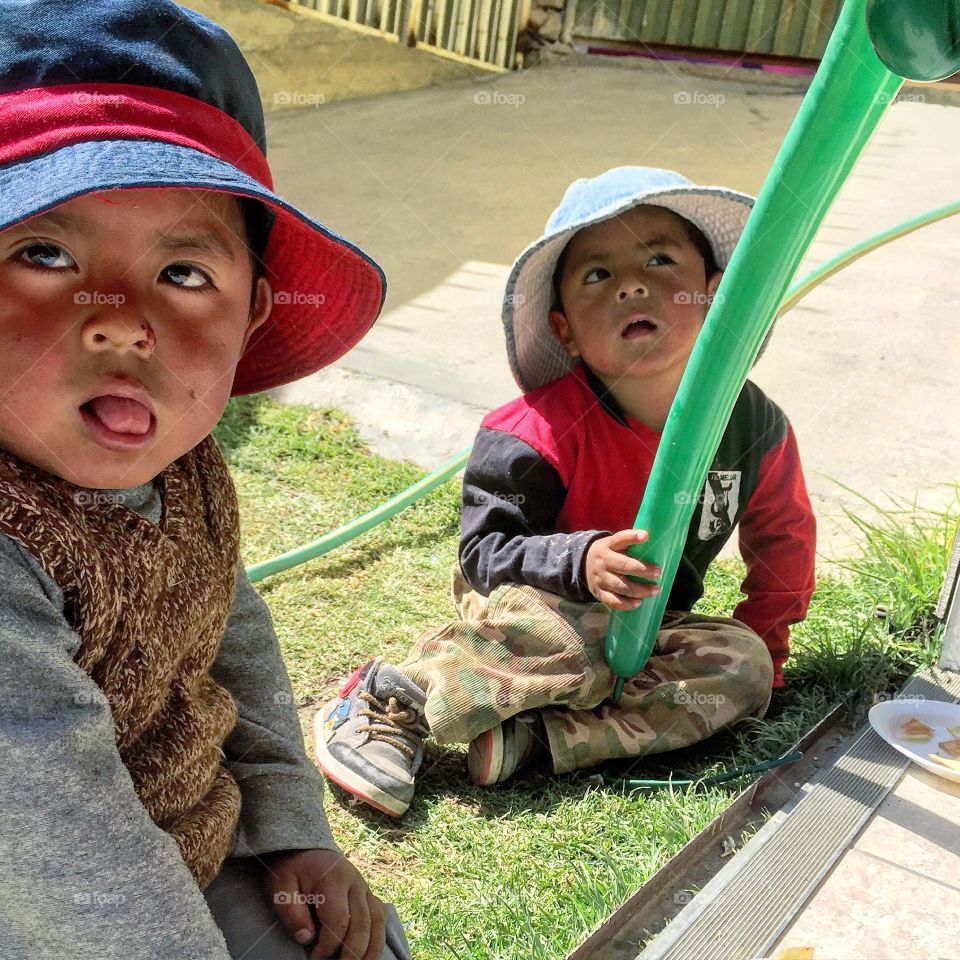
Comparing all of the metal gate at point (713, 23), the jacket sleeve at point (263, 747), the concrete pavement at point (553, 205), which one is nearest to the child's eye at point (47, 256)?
the jacket sleeve at point (263, 747)

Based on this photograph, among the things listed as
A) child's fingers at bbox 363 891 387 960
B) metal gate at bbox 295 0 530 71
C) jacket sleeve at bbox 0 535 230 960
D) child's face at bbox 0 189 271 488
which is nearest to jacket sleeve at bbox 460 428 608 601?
child's fingers at bbox 363 891 387 960

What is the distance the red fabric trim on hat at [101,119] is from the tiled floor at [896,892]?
1.30 metres

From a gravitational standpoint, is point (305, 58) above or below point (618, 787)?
above

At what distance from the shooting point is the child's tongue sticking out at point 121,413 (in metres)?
1.23

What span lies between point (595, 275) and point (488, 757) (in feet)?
3.30

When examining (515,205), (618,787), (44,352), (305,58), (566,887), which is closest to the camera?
(44,352)

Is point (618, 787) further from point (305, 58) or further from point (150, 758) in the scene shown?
point (305, 58)

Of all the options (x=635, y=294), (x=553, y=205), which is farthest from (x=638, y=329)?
(x=553, y=205)

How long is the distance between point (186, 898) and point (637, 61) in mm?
9333

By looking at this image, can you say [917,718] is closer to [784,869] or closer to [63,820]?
[784,869]

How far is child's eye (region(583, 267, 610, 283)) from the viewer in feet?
8.14

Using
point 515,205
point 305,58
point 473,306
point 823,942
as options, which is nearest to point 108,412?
point 823,942

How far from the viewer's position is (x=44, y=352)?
3.85 ft

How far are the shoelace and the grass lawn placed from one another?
0.09 meters
